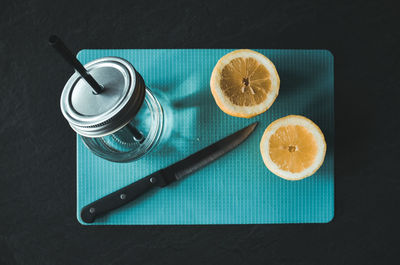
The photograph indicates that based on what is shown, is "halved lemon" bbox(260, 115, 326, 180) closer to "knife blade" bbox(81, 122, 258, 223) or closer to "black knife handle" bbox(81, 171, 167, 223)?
"knife blade" bbox(81, 122, 258, 223)

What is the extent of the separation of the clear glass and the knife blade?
2.3 inches

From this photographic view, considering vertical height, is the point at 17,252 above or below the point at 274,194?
above

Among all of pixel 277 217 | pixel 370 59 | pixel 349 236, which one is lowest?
pixel 349 236

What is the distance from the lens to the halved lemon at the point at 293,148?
0.58m

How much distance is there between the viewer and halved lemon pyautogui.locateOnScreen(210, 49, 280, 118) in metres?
0.58

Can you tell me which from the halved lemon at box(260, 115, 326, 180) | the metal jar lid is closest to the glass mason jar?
the metal jar lid

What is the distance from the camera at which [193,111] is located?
2.18 ft

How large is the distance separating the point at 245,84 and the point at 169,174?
239mm

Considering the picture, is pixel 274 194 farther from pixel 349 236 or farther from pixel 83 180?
pixel 83 180

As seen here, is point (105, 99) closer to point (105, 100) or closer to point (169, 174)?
point (105, 100)
